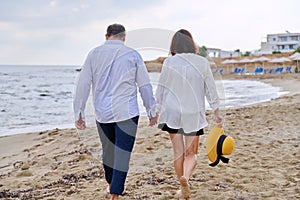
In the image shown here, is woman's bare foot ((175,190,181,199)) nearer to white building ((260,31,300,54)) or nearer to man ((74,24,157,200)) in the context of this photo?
man ((74,24,157,200))

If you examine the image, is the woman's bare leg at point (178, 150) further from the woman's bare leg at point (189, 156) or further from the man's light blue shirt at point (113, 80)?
the man's light blue shirt at point (113, 80)

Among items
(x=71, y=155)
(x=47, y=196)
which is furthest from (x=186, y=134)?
(x=71, y=155)

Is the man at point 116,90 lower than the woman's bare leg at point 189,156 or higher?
higher

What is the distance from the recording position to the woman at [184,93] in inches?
125

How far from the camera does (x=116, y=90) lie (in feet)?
10.1

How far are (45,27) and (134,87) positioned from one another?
30.6m

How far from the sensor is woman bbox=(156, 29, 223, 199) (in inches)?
125

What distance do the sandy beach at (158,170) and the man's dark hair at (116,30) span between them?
4.98 feet

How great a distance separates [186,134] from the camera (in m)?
Answer: 3.27

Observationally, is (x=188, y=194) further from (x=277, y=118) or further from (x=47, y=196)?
(x=277, y=118)

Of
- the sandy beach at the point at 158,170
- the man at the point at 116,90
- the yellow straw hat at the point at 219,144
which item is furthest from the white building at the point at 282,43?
the man at the point at 116,90

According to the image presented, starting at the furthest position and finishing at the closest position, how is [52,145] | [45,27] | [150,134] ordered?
[45,27]
[52,145]
[150,134]

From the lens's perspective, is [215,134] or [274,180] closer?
[215,134]

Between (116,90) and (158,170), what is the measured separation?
5.52 ft
